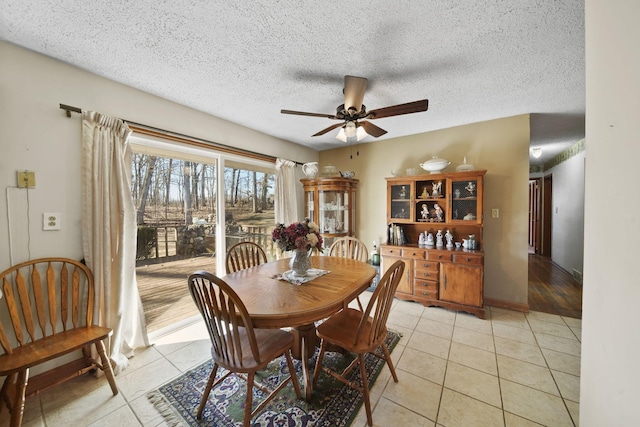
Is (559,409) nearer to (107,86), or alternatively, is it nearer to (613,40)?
(613,40)

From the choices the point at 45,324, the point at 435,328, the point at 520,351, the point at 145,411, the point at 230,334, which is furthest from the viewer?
the point at 435,328

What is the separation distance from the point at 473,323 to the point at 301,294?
7.11 feet

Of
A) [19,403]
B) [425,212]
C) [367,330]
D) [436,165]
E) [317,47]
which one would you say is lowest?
[19,403]

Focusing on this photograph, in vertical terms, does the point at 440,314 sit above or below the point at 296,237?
below

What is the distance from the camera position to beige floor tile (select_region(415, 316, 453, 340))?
2.30 meters

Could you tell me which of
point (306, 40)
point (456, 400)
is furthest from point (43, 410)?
point (306, 40)

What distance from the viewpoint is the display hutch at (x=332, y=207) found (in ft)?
12.2

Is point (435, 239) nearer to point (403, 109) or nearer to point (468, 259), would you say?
point (468, 259)

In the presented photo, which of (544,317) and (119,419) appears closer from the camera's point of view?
(119,419)

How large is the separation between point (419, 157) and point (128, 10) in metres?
3.35

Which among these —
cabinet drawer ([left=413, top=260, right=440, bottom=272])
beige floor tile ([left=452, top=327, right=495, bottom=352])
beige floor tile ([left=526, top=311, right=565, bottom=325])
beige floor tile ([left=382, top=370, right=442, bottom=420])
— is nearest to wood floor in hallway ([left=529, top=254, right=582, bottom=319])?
beige floor tile ([left=526, top=311, right=565, bottom=325])

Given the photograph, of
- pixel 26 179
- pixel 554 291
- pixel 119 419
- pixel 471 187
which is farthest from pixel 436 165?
pixel 26 179

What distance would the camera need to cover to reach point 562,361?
1.87m

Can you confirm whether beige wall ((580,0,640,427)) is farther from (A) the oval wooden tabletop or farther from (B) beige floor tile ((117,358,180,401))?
(B) beige floor tile ((117,358,180,401))
